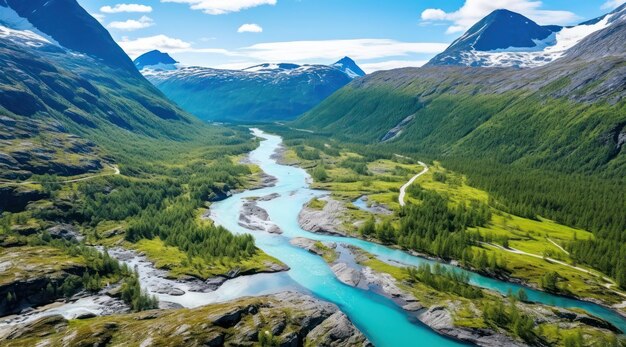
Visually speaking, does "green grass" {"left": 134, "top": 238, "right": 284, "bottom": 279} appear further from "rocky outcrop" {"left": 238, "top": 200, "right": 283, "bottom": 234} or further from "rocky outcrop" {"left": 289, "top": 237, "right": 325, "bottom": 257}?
"rocky outcrop" {"left": 238, "top": 200, "right": 283, "bottom": 234}

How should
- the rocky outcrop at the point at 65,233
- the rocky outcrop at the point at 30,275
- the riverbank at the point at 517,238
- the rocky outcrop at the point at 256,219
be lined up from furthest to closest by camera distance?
the rocky outcrop at the point at 256,219 < the rocky outcrop at the point at 65,233 < the riverbank at the point at 517,238 < the rocky outcrop at the point at 30,275

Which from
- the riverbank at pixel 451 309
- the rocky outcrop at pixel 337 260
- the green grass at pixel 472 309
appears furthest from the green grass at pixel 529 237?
the green grass at pixel 472 309

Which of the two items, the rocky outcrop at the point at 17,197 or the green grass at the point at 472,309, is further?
the rocky outcrop at the point at 17,197

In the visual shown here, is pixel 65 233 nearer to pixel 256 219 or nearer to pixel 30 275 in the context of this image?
pixel 30 275

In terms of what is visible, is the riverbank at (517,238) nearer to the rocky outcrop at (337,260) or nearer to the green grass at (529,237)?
the green grass at (529,237)

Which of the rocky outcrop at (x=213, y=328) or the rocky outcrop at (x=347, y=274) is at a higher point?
the rocky outcrop at (x=213, y=328)

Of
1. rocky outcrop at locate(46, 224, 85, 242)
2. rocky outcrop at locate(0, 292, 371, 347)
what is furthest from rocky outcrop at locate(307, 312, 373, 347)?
rocky outcrop at locate(46, 224, 85, 242)
